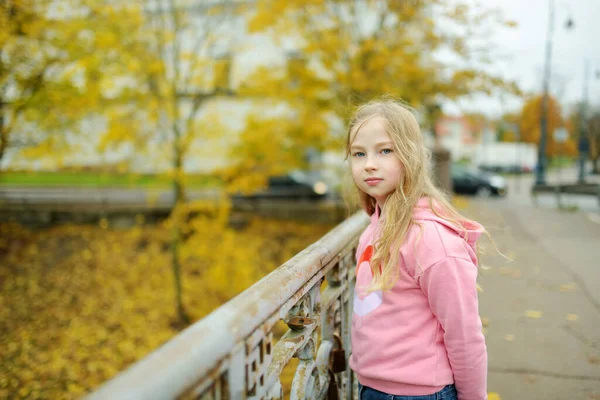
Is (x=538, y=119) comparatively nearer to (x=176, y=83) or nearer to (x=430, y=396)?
(x=176, y=83)

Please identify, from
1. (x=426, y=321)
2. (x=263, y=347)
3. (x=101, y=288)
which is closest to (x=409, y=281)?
(x=426, y=321)

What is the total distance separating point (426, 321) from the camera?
1.59 meters

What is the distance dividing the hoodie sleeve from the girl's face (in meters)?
0.38

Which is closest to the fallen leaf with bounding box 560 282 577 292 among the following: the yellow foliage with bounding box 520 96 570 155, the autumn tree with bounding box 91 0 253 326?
the autumn tree with bounding box 91 0 253 326

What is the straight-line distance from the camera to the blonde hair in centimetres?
158

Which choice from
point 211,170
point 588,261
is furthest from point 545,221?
point 211,170

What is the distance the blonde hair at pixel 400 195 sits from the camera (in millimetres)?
1575

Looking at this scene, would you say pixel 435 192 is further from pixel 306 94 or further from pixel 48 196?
pixel 48 196

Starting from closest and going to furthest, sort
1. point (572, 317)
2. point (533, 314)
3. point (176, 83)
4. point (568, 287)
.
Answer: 1. point (572, 317)
2. point (533, 314)
3. point (568, 287)
4. point (176, 83)

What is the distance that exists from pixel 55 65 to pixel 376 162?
8362 millimetres

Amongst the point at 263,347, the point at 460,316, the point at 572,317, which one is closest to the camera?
the point at 263,347

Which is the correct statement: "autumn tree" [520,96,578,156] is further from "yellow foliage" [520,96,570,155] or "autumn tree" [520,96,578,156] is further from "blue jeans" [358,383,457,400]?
"blue jeans" [358,383,457,400]

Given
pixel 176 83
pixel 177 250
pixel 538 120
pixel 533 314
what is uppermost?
pixel 538 120

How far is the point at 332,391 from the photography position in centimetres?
220
